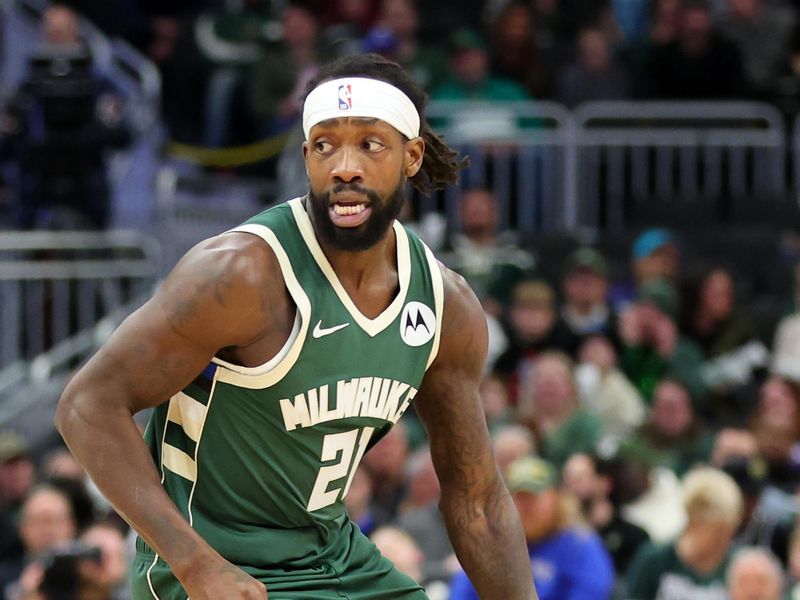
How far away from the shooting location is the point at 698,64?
14.5m

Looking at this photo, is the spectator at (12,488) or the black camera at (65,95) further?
the black camera at (65,95)

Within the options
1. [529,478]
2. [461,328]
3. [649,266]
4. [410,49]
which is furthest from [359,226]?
[410,49]

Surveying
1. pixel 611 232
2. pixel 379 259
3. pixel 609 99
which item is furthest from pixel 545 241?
pixel 379 259

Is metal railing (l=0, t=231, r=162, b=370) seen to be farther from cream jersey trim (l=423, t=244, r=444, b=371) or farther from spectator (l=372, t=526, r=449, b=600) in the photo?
cream jersey trim (l=423, t=244, r=444, b=371)

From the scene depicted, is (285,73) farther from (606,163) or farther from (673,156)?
(673,156)

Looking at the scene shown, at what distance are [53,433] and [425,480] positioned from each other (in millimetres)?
3523

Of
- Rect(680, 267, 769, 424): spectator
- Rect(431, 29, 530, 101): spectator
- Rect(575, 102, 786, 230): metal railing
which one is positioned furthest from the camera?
Rect(431, 29, 530, 101): spectator

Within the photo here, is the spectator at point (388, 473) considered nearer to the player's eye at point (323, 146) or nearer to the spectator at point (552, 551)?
the spectator at point (552, 551)

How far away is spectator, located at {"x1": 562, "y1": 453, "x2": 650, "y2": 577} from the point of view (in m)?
9.92

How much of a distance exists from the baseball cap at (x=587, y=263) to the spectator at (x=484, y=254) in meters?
0.35

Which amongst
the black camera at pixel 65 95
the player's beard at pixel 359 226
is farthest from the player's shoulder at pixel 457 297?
the black camera at pixel 65 95

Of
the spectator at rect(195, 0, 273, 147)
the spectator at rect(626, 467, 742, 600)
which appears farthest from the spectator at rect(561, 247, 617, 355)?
the spectator at rect(195, 0, 273, 147)

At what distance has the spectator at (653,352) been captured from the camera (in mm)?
11578

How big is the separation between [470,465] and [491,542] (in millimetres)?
247
